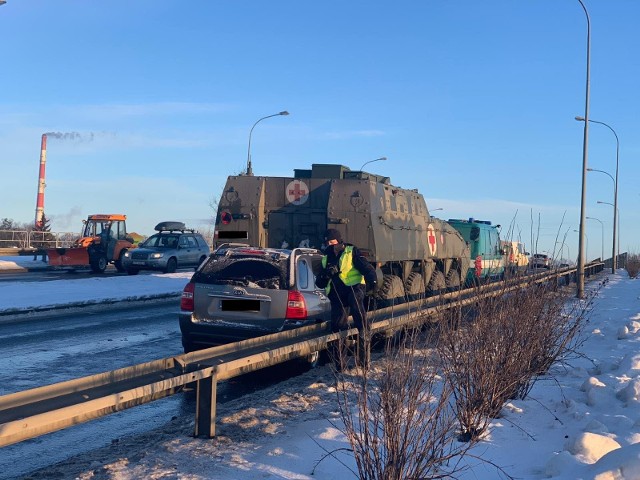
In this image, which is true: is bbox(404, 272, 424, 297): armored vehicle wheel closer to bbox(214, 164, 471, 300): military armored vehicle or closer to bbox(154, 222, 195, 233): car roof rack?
bbox(214, 164, 471, 300): military armored vehicle

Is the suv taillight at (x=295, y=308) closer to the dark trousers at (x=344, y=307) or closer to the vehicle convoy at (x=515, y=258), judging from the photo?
the dark trousers at (x=344, y=307)

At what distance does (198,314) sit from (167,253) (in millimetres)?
21864

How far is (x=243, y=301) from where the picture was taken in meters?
8.99

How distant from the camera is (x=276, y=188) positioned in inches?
585

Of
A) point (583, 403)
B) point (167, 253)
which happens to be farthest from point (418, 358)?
point (167, 253)

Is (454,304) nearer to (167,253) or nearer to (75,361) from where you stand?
(75,361)

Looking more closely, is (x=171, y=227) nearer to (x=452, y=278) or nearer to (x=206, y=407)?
(x=452, y=278)

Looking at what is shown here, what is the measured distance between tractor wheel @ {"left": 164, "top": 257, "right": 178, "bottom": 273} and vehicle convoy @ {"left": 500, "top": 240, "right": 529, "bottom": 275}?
2202 cm

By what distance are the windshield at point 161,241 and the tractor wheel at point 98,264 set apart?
67.5 inches

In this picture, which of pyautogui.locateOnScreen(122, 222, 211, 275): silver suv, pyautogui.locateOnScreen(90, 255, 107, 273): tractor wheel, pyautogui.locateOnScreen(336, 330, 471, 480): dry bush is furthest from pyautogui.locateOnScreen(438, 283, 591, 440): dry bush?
pyautogui.locateOnScreen(90, 255, 107, 273): tractor wheel

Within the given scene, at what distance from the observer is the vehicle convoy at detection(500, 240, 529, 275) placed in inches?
350

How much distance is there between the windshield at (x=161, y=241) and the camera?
3100 centimetres

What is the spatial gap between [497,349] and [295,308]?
3.15 meters

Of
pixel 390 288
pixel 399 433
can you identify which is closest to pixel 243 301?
pixel 399 433
